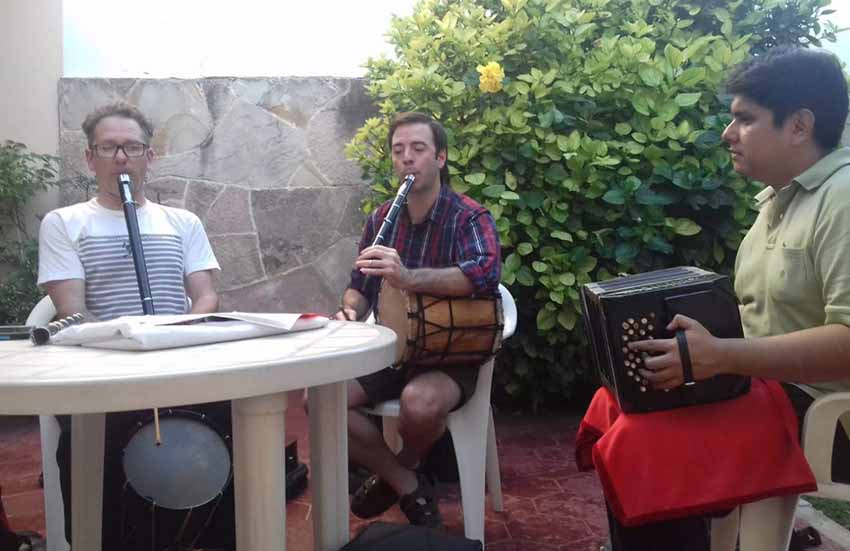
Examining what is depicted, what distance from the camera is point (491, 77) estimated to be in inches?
115

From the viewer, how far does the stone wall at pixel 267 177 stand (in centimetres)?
371

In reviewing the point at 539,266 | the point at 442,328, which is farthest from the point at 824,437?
the point at 539,266

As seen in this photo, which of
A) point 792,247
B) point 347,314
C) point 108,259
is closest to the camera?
point 792,247

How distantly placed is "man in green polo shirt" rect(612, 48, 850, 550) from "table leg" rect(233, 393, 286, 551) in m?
0.70

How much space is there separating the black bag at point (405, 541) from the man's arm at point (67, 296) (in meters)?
1.12

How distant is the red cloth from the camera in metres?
1.36

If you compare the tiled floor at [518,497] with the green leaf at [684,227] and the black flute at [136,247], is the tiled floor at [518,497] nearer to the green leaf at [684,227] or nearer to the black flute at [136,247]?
the black flute at [136,247]

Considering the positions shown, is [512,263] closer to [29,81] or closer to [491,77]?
[491,77]

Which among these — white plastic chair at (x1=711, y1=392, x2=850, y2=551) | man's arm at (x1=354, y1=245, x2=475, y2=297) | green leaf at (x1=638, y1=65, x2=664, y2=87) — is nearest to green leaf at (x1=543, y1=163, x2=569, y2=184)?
green leaf at (x1=638, y1=65, x2=664, y2=87)

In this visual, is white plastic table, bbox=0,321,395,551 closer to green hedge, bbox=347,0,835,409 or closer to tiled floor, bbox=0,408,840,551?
tiled floor, bbox=0,408,840,551

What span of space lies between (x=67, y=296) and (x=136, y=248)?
0.27m

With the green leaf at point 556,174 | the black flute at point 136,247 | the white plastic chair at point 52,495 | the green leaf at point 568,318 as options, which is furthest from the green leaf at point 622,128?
the white plastic chair at point 52,495

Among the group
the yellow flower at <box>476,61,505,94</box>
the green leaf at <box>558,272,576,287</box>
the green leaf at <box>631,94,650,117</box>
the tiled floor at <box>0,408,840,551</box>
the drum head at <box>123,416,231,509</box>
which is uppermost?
the yellow flower at <box>476,61,505,94</box>

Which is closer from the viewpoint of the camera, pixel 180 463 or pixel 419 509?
pixel 180 463
